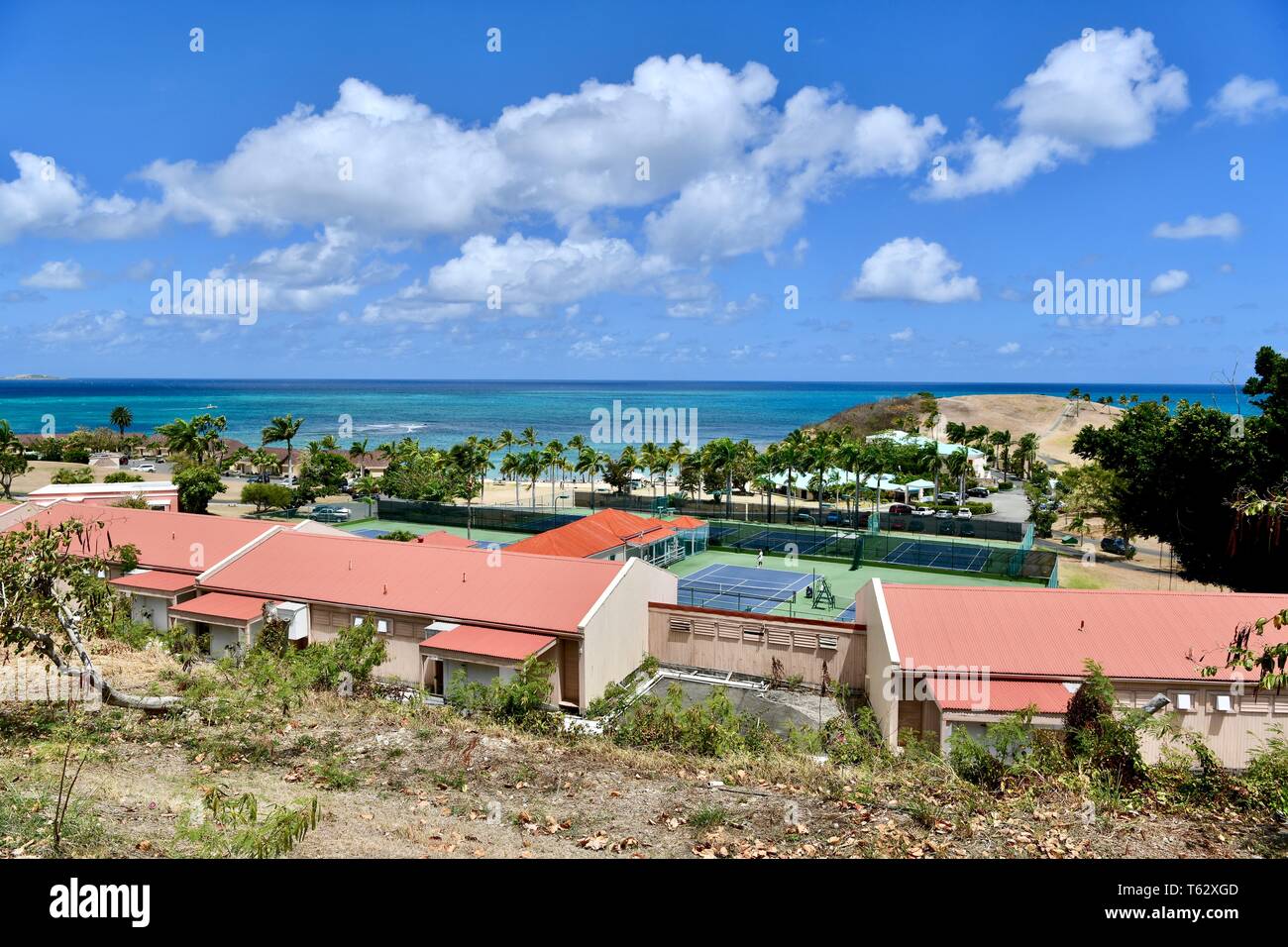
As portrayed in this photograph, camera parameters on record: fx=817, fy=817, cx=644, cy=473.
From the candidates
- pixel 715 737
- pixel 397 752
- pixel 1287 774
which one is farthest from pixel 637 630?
pixel 1287 774

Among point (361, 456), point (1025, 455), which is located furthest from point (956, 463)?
point (361, 456)

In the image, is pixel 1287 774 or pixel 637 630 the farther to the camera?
pixel 637 630

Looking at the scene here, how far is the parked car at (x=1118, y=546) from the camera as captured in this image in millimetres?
48344

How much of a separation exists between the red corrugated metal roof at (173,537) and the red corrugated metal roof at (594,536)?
8.69 metres

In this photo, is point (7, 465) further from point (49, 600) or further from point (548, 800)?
point (548, 800)

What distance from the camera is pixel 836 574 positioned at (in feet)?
130

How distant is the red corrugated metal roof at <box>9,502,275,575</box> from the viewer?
24.7 meters

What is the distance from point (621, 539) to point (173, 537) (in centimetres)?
1609

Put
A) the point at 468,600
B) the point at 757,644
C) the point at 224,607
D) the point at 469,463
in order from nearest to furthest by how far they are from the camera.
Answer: the point at 468,600
the point at 757,644
the point at 224,607
the point at 469,463
